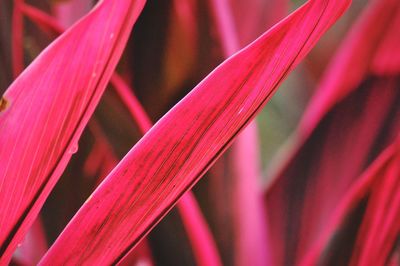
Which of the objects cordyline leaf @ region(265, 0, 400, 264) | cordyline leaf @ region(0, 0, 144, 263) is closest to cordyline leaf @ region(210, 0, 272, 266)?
cordyline leaf @ region(265, 0, 400, 264)

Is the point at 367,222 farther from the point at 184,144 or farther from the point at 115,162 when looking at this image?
the point at 115,162

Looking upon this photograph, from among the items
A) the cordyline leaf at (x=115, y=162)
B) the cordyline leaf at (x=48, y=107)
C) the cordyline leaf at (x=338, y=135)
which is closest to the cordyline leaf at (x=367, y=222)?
the cordyline leaf at (x=338, y=135)

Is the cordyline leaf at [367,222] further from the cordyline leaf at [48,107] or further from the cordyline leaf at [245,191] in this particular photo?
the cordyline leaf at [48,107]

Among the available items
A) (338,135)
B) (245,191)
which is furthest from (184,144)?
(338,135)

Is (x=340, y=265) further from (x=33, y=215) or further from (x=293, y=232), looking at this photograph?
(x=33, y=215)

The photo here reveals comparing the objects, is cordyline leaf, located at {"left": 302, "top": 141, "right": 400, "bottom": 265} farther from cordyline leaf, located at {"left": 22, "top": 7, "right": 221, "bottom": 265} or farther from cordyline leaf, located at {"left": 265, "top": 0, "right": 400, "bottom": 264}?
cordyline leaf, located at {"left": 22, "top": 7, "right": 221, "bottom": 265}

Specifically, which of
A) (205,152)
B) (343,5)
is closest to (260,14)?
(343,5)

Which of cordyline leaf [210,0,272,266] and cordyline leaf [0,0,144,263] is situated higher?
cordyline leaf [0,0,144,263]
